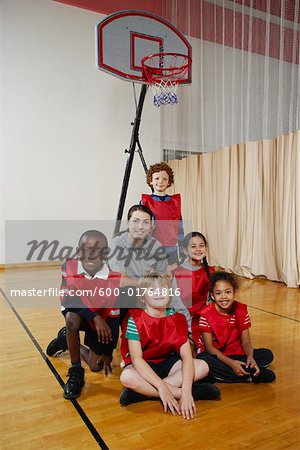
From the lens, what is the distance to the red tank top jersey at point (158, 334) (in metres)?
1.51

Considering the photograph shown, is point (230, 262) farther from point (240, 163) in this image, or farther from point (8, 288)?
point (8, 288)

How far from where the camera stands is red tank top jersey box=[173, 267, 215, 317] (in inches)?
83.9

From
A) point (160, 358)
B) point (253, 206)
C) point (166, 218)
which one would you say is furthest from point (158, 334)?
point (253, 206)

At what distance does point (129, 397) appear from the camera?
1433 mm

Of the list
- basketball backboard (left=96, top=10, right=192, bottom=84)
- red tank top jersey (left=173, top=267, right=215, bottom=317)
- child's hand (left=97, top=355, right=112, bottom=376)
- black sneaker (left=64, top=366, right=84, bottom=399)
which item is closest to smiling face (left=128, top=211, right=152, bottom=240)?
red tank top jersey (left=173, top=267, right=215, bottom=317)

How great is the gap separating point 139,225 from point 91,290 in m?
0.43

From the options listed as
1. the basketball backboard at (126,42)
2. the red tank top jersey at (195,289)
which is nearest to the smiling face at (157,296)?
the red tank top jersey at (195,289)

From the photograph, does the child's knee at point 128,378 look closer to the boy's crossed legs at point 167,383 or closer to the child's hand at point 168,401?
the boy's crossed legs at point 167,383

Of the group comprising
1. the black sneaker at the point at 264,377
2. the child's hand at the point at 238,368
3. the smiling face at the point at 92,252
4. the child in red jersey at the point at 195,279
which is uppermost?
the smiling face at the point at 92,252

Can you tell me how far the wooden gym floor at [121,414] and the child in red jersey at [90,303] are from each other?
0.39 ft

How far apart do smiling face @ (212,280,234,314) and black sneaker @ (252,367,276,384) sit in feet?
1.06

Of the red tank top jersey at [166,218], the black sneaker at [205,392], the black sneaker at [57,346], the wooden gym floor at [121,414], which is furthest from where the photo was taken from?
the red tank top jersey at [166,218]

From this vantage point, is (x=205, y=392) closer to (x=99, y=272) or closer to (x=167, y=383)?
(x=167, y=383)

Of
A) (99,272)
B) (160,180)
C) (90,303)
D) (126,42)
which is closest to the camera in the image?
(90,303)
